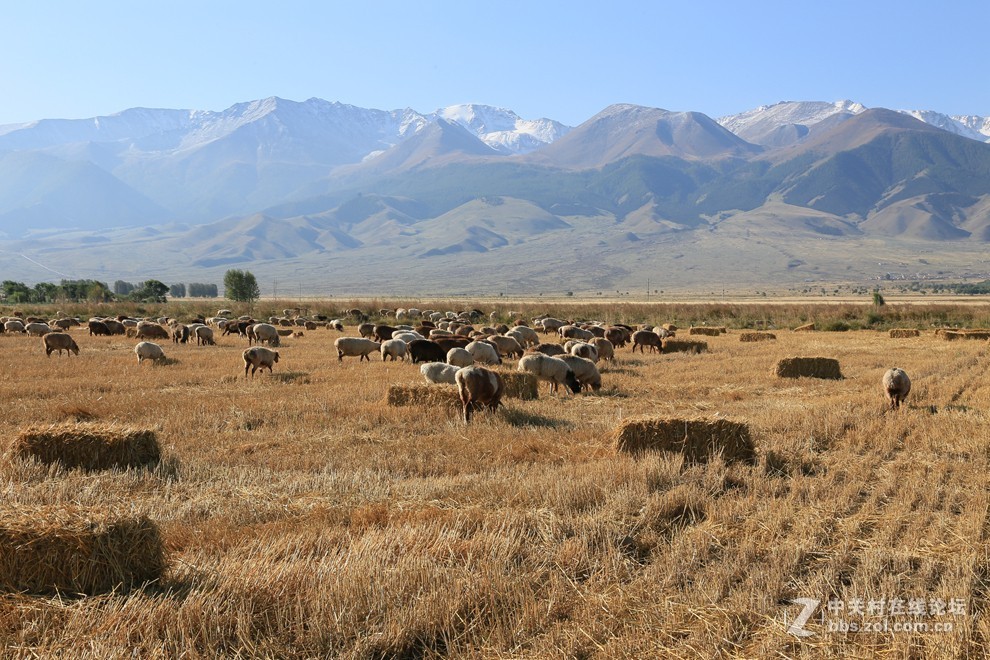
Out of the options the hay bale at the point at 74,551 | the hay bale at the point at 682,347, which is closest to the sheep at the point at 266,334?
the hay bale at the point at 682,347

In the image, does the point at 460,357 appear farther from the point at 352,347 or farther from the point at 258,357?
the point at 352,347

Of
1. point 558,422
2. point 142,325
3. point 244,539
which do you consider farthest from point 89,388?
point 142,325

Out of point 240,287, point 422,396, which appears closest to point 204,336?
point 422,396

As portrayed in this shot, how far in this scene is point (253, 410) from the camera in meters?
13.5

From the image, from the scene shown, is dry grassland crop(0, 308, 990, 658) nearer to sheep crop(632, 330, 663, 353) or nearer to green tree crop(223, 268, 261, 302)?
sheep crop(632, 330, 663, 353)

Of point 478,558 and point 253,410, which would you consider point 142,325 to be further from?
point 478,558

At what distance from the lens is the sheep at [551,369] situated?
1759 cm

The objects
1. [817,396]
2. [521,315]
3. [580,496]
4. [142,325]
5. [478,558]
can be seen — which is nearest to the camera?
[478,558]

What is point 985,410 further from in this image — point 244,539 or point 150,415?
point 150,415

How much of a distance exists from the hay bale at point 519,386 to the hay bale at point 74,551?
11291 millimetres

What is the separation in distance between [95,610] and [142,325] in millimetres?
35389

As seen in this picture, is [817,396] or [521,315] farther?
[521,315]

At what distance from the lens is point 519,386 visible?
16.4 meters

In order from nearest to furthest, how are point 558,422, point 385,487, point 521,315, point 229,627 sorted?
1. point 229,627
2. point 385,487
3. point 558,422
4. point 521,315
